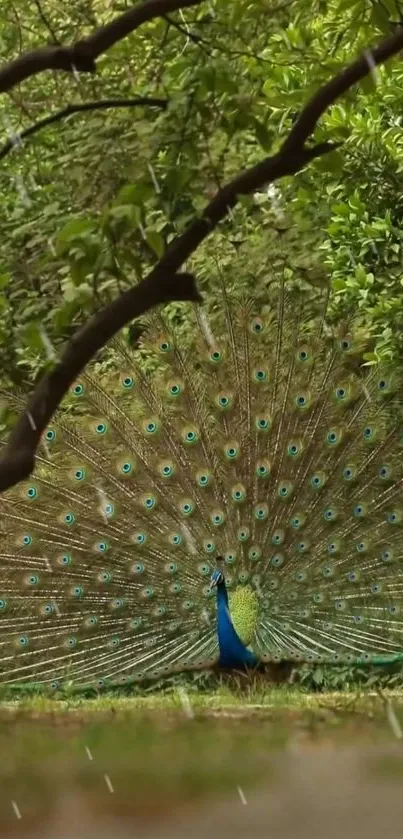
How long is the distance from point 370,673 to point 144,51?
9.91ft

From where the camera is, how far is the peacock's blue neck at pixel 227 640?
5.19 meters

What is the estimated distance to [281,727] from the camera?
4.21 m

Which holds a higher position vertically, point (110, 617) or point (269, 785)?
point (110, 617)

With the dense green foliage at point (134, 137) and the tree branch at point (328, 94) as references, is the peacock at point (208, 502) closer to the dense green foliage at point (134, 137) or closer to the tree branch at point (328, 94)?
the dense green foliage at point (134, 137)

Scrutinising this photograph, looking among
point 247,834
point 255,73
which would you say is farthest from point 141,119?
point 247,834

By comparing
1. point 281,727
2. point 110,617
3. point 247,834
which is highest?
point 110,617

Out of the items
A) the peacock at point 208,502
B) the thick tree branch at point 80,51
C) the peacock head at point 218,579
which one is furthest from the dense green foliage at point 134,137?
the peacock head at point 218,579

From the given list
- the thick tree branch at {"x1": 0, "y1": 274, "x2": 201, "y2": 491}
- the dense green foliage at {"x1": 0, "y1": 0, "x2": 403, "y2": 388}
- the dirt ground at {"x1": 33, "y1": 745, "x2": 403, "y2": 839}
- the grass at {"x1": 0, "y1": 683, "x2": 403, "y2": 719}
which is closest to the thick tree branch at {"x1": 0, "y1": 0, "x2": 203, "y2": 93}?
the dense green foliage at {"x1": 0, "y1": 0, "x2": 403, "y2": 388}

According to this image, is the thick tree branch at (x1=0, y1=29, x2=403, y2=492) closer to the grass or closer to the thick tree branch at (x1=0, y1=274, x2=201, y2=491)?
the thick tree branch at (x1=0, y1=274, x2=201, y2=491)

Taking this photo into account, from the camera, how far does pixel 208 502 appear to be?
17.9ft

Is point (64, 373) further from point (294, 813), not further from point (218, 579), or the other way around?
point (218, 579)

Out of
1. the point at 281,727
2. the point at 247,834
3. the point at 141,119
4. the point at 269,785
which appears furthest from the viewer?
the point at 281,727

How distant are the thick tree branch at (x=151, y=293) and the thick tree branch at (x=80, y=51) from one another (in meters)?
0.31

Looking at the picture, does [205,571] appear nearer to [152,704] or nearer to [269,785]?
[152,704]
